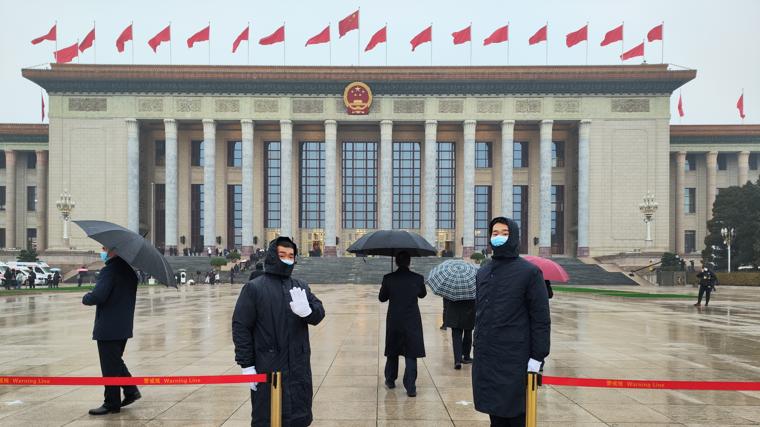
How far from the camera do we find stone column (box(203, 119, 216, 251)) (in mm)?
59500

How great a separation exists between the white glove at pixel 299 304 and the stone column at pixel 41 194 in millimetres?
68466

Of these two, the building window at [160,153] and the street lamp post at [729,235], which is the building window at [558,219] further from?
the building window at [160,153]

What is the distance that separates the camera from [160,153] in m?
65.5

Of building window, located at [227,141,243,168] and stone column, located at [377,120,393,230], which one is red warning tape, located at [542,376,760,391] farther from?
building window, located at [227,141,243,168]

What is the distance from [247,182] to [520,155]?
2879cm

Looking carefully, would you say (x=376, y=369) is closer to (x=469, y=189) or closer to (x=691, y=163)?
(x=469, y=189)

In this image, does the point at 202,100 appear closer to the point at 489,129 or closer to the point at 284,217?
the point at 284,217

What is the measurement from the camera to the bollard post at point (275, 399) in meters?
5.04

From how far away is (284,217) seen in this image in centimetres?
6059

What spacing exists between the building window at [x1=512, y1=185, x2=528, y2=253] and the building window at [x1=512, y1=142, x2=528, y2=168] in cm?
241

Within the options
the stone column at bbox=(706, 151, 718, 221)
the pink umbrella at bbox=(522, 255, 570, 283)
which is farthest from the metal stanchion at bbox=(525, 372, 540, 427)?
the stone column at bbox=(706, 151, 718, 221)

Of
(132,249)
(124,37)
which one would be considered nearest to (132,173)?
(124,37)

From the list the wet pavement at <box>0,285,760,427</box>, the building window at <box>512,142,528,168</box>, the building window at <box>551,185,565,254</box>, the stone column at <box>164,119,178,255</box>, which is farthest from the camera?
the building window at <box>512,142,528,168</box>

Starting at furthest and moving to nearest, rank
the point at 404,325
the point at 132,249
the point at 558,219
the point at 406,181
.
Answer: the point at 406,181
the point at 558,219
the point at 404,325
the point at 132,249
